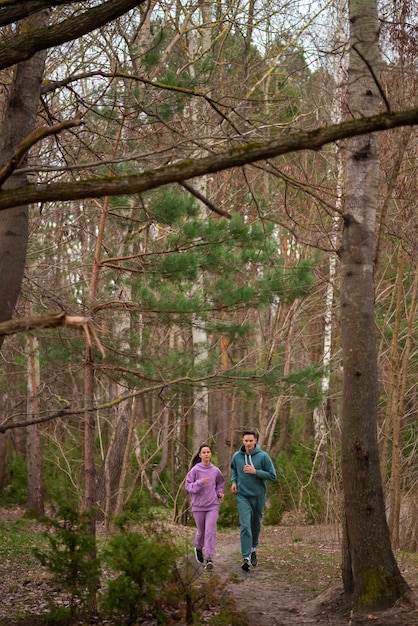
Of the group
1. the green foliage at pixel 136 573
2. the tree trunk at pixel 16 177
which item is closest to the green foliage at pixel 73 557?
the green foliage at pixel 136 573

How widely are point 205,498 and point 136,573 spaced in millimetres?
3733

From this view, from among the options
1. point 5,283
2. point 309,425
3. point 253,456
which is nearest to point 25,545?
point 253,456

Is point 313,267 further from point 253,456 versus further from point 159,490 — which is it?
point 159,490

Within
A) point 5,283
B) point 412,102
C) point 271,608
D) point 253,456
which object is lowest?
point 271,608

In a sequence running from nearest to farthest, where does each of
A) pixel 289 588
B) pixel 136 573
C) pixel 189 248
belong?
pixel 136 573, pixel 289 588, pixel 189 248

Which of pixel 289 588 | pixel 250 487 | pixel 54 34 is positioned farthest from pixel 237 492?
pixel 54 34

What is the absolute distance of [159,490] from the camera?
22.9 metres

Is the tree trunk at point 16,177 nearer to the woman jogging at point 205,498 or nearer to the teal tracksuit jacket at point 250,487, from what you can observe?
the woman jogging at point 205,498

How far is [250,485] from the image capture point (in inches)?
406

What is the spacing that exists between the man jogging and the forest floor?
12.7 inches

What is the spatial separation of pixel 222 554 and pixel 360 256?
647 centimetres

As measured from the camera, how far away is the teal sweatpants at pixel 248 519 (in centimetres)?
1012

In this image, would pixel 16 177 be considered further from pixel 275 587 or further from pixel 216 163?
pixel 275 587

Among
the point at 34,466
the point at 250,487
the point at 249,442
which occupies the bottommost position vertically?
the point at 250,487
